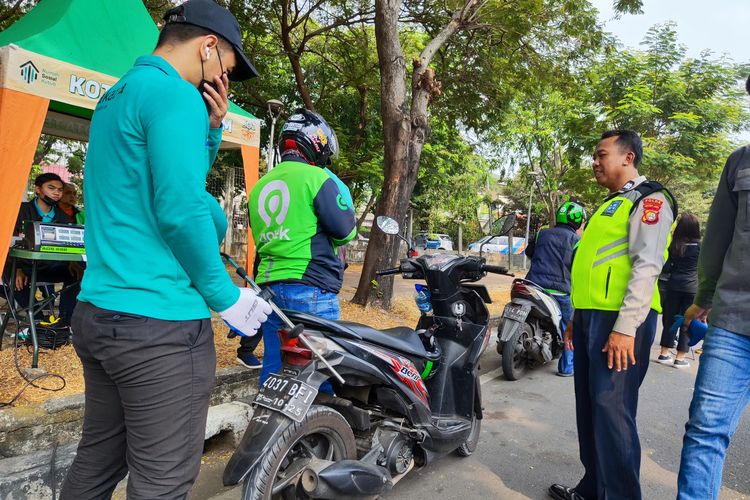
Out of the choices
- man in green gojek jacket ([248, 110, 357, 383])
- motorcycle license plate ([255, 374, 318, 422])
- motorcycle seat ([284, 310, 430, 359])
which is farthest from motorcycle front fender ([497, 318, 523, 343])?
motorcycle license plate ([255, 374, 318, 422])

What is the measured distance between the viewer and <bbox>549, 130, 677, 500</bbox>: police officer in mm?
2199

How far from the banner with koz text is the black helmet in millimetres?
2651

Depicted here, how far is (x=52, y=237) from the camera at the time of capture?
3.55 meters

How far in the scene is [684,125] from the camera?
11273mm

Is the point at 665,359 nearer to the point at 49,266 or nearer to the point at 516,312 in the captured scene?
the point at 516,312

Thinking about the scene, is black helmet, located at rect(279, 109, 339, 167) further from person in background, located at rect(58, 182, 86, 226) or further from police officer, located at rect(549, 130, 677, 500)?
person in background, located at rect(58, 182, 86, 226)

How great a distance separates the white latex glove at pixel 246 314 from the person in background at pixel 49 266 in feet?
10.9

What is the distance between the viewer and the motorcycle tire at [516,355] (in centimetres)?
468

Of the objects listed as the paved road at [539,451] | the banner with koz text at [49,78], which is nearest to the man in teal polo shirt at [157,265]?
the paved road at [539,451]

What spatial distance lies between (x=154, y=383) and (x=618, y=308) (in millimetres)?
1985

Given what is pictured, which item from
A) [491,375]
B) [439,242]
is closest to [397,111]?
[491,375]

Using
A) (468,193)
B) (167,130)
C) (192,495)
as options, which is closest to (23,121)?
(192,495)

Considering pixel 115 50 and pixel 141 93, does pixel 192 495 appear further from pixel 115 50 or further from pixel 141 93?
pixel 115 50

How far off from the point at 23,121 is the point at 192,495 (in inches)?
128
